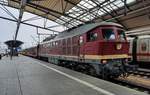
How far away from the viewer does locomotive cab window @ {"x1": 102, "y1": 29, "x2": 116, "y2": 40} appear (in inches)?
574

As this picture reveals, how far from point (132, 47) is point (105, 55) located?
11850mm

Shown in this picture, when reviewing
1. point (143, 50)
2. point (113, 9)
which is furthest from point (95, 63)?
point (113, 9)

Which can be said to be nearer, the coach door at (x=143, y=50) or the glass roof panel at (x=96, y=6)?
the coach door at (x=143, y=50)

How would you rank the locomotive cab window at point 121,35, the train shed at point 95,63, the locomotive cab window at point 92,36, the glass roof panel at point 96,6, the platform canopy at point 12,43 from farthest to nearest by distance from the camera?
1. the platform canopy at point 12,43
2. the glass roof panel at point 96,6
3. the locomotive cab window at point 121,35
4. the locomotive cab window at point 92,36
5. the train shed at point 95,63

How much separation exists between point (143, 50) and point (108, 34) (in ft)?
32.2

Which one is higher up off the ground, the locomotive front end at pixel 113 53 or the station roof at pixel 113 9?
the station roof at pixel 113 9

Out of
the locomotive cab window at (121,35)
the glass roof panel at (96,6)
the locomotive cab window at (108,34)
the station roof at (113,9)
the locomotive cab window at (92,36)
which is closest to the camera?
the locomotive cab window at (108,34)

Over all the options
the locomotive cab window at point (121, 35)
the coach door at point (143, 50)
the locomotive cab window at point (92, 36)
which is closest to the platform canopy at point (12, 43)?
the coach door at point (143, 50)

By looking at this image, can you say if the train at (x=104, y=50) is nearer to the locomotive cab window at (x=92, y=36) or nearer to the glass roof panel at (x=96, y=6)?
the locomotive cab window at (x=92, y=36)

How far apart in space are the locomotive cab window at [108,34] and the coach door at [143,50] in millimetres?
9183

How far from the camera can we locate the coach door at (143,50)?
23078 millimetres

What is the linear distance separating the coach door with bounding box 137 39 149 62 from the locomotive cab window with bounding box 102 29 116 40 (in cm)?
918

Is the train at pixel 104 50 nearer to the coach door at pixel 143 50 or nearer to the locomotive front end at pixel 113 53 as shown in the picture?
the locomotive front end at pixel 113 53

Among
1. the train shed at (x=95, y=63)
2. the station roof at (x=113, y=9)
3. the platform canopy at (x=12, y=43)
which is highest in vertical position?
the station roof at (x=113, y=9)
